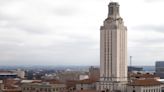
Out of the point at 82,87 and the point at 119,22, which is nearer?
the point at 119,22

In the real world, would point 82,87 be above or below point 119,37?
below

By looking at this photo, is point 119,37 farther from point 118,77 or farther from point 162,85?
point 162,85

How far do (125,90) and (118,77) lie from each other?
15.2 ft

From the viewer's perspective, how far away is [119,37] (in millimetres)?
144375

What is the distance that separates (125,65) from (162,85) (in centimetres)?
1774

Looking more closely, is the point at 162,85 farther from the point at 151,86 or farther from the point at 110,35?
the point at 110,35

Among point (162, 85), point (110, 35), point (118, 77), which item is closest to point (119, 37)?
point (110, 35)

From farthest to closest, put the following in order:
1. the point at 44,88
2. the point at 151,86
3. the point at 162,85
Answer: the point at 162,85, the point at 151,86, the point at 44,88

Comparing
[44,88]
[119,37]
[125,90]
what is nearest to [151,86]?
[125,90]

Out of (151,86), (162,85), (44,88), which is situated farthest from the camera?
(162,85)

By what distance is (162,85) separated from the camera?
515 feet

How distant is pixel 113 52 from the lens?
144 m

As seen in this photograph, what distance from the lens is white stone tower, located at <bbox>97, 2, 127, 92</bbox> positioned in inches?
5645

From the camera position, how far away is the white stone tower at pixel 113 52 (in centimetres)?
14338
